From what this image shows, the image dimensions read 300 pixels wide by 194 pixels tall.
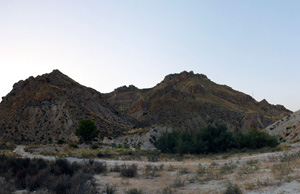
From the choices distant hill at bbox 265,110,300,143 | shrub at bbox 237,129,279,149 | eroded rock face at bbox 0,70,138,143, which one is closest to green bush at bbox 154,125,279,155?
shrub at bbox 237,129,279,149

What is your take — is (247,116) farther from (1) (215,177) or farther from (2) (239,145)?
(1) (215,177)

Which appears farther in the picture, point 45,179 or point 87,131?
point 87,131

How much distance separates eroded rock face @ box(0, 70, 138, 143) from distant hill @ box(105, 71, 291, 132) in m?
11.6

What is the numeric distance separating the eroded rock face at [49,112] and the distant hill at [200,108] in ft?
38.2

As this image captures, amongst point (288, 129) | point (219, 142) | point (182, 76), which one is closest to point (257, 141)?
point (219, 142)

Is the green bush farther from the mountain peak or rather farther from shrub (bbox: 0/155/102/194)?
the mountain peak

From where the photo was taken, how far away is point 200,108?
91.6m

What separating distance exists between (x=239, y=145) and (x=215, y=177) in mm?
22440

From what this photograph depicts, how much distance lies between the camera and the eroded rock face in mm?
68500

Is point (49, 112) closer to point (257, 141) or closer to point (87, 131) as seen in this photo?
point (87, 131)

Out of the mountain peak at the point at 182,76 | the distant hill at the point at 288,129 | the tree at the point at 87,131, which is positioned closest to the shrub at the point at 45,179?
the distant hill at the point at 288,129

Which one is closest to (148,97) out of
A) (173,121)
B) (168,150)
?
(173,121)

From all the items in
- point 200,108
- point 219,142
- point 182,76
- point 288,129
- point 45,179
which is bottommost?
point 45,179

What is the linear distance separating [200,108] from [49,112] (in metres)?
50.0
